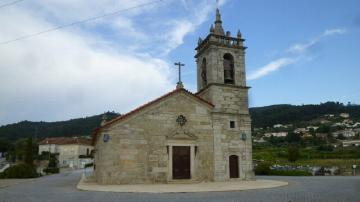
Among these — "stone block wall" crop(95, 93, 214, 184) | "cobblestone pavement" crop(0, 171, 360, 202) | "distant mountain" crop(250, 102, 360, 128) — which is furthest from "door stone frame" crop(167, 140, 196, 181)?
"distant mountain" crop(250, 102, 360, 128)

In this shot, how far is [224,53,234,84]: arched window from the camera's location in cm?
2575

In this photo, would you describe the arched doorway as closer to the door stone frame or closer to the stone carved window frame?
the door stone frame

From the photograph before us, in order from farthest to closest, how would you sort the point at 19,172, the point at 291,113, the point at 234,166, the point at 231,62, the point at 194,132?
the point at 291,113 < the point at 19,172 < the point at 231,62 < the point at 234,166 < the point at 194,132

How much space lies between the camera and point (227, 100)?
2494 cm

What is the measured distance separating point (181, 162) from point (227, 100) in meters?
5.56

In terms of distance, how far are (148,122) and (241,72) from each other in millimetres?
8216

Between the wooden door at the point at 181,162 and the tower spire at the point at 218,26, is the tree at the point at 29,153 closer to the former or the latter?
the wooden door at the point at 181,162

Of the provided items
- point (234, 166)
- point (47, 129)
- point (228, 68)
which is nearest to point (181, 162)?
point (234, 166)

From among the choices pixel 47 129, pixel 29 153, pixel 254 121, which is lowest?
pixel 29 153

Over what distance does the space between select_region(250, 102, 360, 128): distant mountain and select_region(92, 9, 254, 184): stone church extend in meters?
124

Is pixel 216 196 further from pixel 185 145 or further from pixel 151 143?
pixel 185 145

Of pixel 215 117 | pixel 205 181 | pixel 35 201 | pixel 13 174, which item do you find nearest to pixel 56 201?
pixel 35 201

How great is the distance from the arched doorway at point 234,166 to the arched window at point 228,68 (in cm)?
549

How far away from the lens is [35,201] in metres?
12.5
